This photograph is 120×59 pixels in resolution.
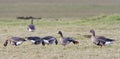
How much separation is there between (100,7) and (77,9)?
12.0 ft

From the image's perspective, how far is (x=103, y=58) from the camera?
1343cm

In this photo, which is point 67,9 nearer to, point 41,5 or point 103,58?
point 41,5

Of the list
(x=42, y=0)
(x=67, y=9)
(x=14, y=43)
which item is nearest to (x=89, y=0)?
(x=42, y=0)

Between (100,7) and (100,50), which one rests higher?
(100,50)

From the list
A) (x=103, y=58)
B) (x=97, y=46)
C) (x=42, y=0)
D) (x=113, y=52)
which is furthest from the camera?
(x=42, y=0)

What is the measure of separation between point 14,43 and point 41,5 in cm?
4591

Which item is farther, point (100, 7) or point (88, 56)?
point (100, 7)

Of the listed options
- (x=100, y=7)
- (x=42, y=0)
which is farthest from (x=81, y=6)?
(x=42, y=0)

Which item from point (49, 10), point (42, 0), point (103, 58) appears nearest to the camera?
point (103, 58)

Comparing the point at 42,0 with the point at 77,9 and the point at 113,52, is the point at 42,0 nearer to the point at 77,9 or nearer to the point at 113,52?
the point at 77,9

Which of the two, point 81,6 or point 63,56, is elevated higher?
point 63,56

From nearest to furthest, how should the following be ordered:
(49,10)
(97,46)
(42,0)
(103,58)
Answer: (103,58), (97,46), (49,10), (42,0)

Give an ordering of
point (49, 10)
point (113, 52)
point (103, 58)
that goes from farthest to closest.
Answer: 1. point (49, 10)
2. point (113, 52)
3. point (103, 58)

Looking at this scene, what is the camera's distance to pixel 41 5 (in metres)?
62.6
